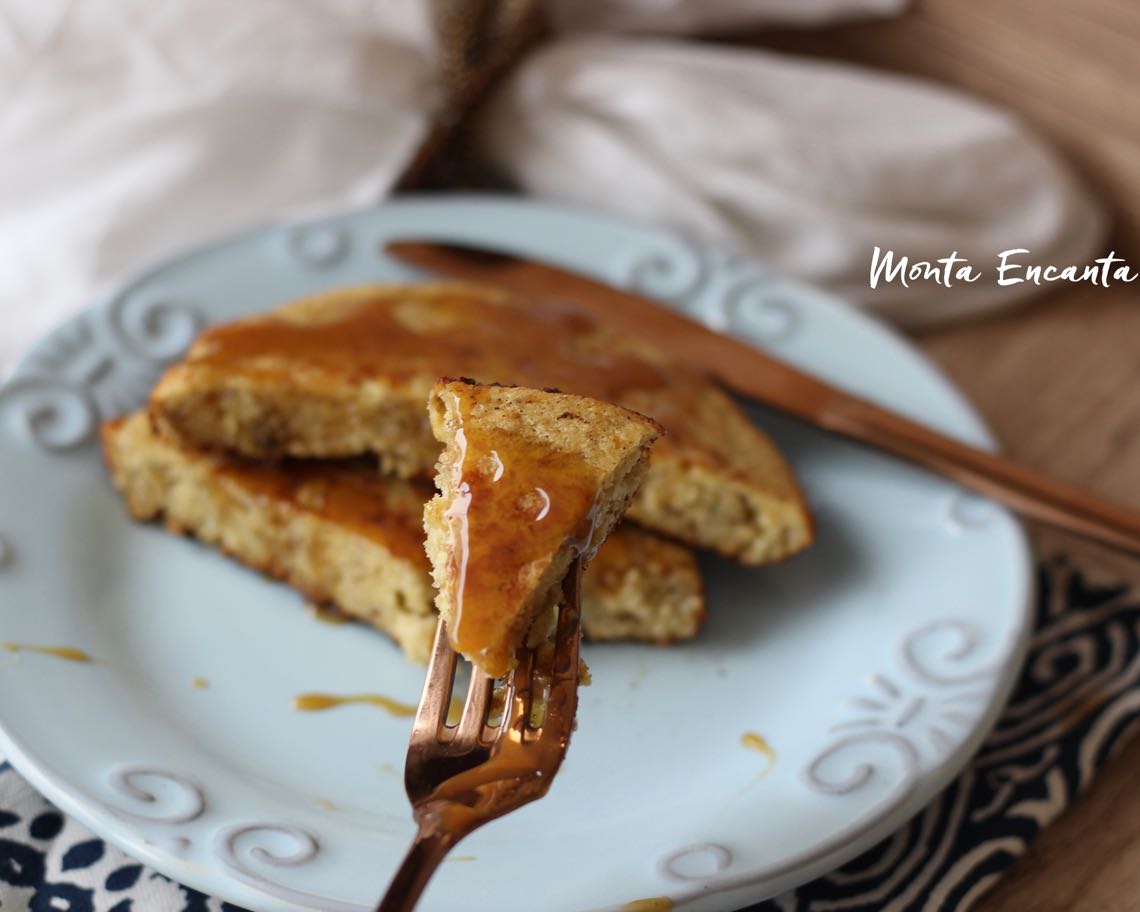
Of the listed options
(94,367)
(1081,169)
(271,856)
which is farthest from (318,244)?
(1081,169)

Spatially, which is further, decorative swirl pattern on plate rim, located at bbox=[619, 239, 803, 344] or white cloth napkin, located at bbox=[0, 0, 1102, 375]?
white cloth napkin, located at bbox=[0, 0, 1102, 375]

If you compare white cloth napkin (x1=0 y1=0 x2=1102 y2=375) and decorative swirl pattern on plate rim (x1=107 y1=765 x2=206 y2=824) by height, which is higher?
white cloth napkin (x1=0 y1=0 x2=1102 y2=375)

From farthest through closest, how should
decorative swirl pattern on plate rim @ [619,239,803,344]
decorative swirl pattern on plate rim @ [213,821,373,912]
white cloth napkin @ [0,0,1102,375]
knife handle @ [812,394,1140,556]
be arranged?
1. white cloth napkin @ [0,0,1102,375]
2. decorative swirl pattern on plate rim @ [619,239,803,344]
3. knife handle @ [812,394,1140,556]
4. decorative swirl pattern on plate rim @ [213,821,373,912]

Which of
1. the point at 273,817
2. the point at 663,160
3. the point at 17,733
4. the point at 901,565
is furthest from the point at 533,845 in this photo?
the point at 663,160

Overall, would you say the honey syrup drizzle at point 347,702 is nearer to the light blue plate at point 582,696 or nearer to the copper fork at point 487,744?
the light blue plate at point 582,696

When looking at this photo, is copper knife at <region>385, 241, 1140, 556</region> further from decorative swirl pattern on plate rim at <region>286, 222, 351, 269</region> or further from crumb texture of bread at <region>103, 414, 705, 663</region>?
crumb texture of bread at <region>103, 414, 705, 663</region>

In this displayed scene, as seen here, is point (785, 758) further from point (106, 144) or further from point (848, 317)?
point (106, 144)

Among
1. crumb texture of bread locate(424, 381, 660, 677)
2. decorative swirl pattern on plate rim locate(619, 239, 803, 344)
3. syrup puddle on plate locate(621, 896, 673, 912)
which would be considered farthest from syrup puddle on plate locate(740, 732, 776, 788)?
decorative swirl pattern on plate rim locate(619, 239, 803, 344)
